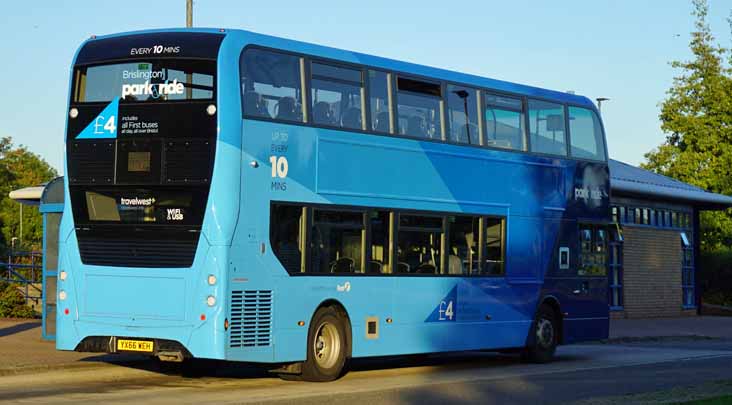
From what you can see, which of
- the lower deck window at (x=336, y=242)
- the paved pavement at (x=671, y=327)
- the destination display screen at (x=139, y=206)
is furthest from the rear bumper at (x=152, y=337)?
the paved pavement at (x=671, y=327)

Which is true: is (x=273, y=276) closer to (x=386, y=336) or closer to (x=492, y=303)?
(x=386, y=336)

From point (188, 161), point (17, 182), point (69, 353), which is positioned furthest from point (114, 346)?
point (17, 182)

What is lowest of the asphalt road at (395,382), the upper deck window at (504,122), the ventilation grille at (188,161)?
the asphalt road at (395,382)

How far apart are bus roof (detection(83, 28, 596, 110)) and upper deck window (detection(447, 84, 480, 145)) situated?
0.59ft

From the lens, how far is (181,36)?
15.9 meters

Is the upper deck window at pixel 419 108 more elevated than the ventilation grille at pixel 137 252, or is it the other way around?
the upper deck window at pixel 419 108

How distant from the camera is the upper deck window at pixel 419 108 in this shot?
18656 mm

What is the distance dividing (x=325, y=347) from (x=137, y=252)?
298 centimetres

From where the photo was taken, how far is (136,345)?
51.6ft

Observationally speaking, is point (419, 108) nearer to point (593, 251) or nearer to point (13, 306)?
point (593, 251)

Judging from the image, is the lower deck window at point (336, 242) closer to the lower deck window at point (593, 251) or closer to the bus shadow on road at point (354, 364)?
the bus shadow on road at point (354, 364)

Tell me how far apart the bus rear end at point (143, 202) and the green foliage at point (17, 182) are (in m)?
79.0

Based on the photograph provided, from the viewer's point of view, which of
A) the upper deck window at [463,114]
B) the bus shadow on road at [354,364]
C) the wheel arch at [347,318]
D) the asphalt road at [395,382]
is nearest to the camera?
the asphalt road at [395,382]

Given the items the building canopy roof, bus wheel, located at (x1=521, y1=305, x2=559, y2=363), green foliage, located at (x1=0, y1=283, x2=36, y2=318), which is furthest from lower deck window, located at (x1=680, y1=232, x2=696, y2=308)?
green foliage, located at (x1=0, y1=283, x2=36, y2=318)
